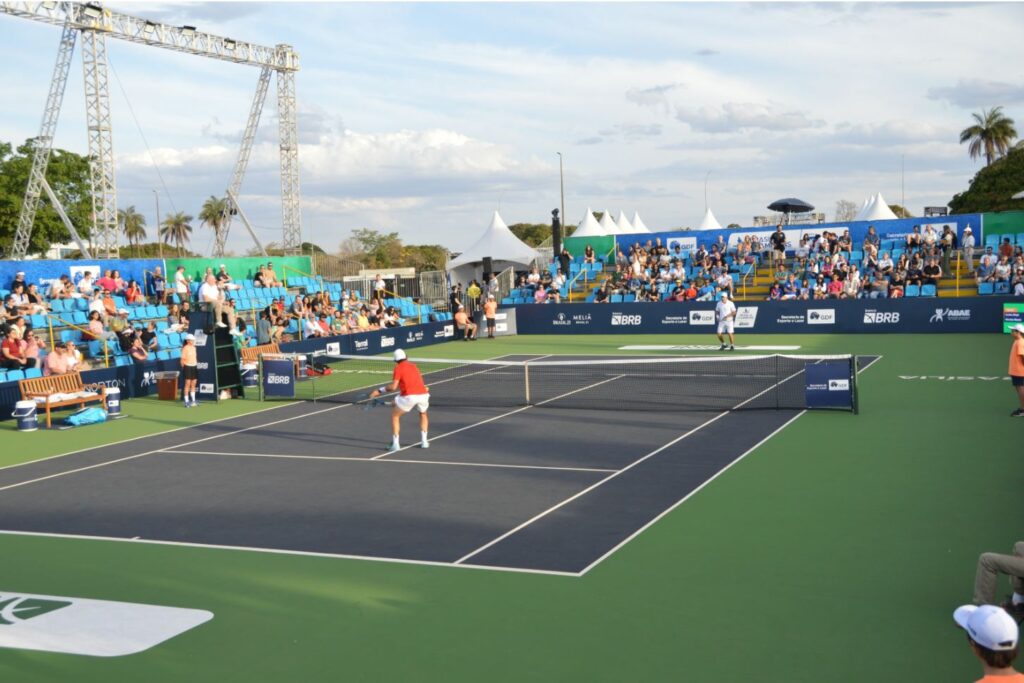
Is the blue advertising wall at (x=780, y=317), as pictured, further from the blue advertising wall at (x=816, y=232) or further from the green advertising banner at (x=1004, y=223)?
the green advertising banner at (x=1004, y=223)

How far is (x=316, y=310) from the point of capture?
1341 inches

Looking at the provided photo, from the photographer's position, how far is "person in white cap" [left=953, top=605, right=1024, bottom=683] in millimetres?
4738

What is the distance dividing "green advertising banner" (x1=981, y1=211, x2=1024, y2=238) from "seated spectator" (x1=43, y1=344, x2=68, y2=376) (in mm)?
35906

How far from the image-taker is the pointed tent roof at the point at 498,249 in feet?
170

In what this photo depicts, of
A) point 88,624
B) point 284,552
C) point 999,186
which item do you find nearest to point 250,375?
point 284,552

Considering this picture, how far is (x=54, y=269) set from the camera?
32125 mm

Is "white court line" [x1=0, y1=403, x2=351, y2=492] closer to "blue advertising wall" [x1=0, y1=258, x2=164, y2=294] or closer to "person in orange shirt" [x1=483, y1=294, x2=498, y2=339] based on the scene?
"blue advertising wall" [x1=0, y1=258, x2=164, y2=294]

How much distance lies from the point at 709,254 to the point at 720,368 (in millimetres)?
20012

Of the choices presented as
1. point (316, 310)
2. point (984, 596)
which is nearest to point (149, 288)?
point (316, 310)

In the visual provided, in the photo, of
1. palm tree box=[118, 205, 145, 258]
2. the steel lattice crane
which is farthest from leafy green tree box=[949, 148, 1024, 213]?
palm tree box=[118, 205, 145, 258]

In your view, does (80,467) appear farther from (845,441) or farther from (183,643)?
(845,441)

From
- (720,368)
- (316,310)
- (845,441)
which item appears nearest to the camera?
(845,441)

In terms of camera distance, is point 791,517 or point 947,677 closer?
point 947,677

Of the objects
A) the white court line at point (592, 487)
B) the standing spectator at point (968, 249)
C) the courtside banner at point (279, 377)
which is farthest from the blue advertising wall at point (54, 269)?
the standing spectator at point (968, 249)
